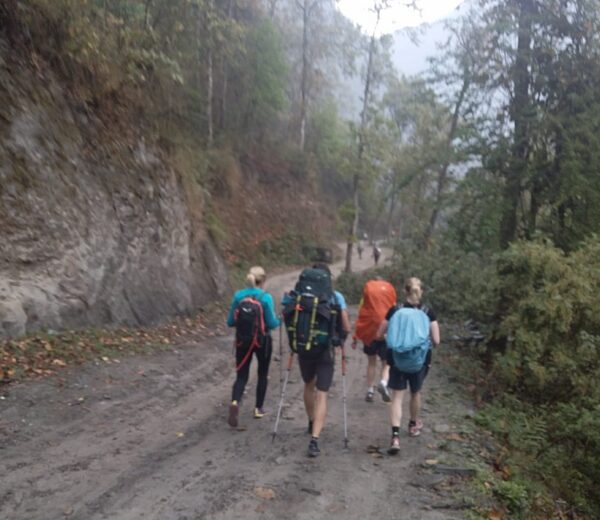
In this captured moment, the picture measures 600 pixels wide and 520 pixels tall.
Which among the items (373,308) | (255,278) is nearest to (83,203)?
(255,278)

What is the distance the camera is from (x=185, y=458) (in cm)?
579

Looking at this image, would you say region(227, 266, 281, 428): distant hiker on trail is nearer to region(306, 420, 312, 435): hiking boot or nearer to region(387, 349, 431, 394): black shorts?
region(306, 420, 312, 435): hiking boot

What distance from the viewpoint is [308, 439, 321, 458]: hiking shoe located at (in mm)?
5988

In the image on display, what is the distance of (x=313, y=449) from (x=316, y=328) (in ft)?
4.32

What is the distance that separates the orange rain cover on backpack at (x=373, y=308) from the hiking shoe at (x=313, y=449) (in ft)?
9.21

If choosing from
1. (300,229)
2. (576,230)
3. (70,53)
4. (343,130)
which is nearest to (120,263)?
(70,53)

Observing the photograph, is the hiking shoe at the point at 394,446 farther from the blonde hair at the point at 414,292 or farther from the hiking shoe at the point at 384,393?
the hiking shoe at the point at 384,393

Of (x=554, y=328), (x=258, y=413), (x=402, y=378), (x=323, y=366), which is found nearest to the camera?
(x=323, y=366)

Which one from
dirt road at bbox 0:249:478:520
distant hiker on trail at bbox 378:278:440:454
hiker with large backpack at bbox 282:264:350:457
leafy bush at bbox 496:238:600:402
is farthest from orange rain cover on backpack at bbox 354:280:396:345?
leafy bush at bbox 496:238:600:402

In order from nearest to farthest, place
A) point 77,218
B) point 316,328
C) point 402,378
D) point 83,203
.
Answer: point 316,328
point 402,378
point 77,218
point 83,203

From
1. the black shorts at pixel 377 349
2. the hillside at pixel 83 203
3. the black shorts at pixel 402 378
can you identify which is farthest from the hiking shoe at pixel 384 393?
the hillside at pixel 83 203

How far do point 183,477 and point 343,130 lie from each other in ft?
165

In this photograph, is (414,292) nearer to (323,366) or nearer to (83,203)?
(323,366)

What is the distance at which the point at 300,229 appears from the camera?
122 feet
